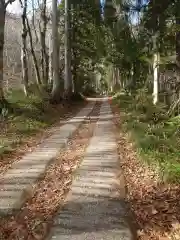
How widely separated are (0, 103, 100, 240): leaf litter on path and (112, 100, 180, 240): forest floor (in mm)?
1199

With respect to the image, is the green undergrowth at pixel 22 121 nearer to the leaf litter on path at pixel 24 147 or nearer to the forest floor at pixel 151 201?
the leaf litter on path at pixel 24 147

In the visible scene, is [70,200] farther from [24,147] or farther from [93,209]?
[24,147]

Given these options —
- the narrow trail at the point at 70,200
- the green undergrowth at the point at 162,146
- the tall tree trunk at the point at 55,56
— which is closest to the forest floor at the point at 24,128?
the narrow trail at the point at 70,200

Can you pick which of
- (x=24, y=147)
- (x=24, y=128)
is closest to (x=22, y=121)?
(x=24, y=128)

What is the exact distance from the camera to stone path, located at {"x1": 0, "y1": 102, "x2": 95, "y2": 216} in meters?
5.77

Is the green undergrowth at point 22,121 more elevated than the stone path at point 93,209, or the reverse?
the green undergrowth at point 22,121

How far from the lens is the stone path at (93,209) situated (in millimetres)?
4539

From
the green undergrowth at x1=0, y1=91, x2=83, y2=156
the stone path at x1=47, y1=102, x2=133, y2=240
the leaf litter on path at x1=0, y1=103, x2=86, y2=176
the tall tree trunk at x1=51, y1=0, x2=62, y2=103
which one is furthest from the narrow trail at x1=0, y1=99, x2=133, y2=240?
the tall tree trunk at x1=51, y1=0, x2=62, y2=103

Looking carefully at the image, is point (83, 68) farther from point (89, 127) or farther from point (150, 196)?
point (150, 196)

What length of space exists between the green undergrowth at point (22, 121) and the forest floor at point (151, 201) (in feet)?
13.0

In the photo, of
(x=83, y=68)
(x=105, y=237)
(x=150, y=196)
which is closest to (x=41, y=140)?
(x=150, y=196)

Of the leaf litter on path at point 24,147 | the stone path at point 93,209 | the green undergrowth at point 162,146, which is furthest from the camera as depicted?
the leaf litter on path at point 24,147

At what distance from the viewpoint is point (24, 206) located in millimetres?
5645

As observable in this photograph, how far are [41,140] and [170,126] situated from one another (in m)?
4.17
